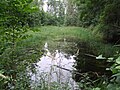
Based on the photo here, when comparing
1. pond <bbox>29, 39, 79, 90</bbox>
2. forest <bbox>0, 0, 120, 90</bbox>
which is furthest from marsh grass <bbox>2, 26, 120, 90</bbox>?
pond <bbox>29, 39, 79, 90</bbox>

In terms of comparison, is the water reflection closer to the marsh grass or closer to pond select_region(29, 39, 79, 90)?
pond select_region(29, 39, 79, 90)

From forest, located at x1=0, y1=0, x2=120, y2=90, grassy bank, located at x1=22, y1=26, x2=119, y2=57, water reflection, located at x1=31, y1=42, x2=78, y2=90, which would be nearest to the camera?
forest, located at x1=0, y1=0, x2=120, y2=90

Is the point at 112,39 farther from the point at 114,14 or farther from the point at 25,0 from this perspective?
the point at 25,0

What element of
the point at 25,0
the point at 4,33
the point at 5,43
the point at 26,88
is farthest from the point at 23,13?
the point at 26,88

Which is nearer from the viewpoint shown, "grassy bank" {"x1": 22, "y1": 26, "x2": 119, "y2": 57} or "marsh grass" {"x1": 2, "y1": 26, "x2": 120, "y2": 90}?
"marsh grass" {"x1": 2, "y1": 26, "x2": 120, "y2": 90}

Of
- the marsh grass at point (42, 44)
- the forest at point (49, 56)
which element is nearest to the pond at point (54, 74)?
the forest at point (49, 56)

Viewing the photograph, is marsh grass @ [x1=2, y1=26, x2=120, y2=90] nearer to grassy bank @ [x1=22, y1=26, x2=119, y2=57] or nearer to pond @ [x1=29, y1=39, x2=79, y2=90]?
grassy bank @ [x1=22, y1=26, x2=119, y2=57]

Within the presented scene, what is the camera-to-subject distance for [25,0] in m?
1.87

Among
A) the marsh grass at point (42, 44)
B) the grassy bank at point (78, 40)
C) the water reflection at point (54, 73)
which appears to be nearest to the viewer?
the water reflection at point (54, 73)

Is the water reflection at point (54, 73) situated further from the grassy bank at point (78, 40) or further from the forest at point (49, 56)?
the grassy bank at point (78, 40)

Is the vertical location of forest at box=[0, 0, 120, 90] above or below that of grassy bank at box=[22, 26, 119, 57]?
above

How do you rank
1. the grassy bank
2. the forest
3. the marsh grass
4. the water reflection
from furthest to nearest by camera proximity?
the grassy bank
the marsh grass
the water reflection
the forest

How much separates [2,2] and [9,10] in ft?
0.28

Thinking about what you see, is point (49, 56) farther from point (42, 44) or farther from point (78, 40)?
point (78, 40)
